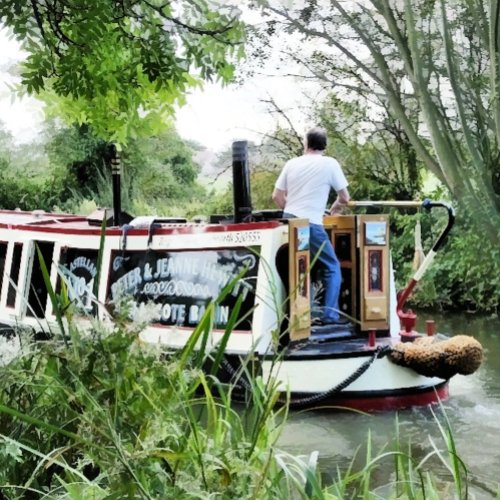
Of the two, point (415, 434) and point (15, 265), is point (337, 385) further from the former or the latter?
point (15, 265)

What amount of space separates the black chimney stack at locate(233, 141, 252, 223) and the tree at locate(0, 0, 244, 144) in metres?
2.30

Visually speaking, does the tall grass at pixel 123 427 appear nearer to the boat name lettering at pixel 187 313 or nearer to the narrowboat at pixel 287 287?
the narrowboat at pixel 287 287

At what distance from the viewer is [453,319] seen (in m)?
10.1

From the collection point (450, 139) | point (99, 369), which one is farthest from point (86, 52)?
point (450, 139)

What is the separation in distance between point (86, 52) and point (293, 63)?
9.76 meters

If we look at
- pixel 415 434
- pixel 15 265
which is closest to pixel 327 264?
pixel 415 434

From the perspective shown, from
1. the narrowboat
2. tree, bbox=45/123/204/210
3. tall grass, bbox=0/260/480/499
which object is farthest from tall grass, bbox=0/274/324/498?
tree, bbox=45/123/204/210

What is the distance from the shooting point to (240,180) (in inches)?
221

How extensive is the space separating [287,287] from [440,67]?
259 inches

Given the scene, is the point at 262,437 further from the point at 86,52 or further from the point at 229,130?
the point at 229,130

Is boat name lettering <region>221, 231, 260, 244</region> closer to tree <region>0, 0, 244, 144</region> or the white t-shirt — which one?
the white t-shirt

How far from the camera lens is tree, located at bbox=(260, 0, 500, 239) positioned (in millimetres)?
10469

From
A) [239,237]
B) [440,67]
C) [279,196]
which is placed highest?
[440,67]

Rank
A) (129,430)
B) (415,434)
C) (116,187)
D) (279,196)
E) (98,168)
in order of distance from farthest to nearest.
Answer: (98,168) < (116,187) < (279,196) < (415,434) < (129,430)
